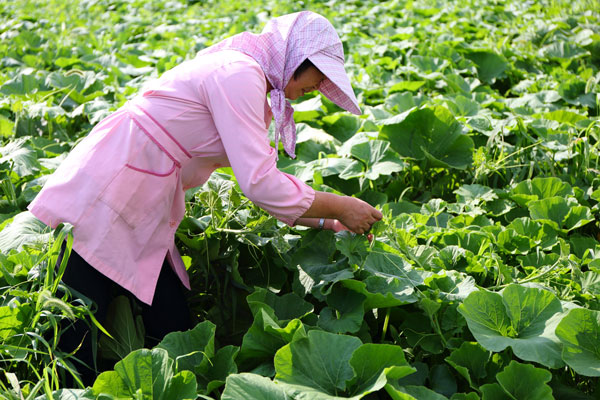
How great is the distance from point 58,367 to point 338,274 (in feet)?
2.73

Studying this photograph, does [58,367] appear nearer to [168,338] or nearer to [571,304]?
[168,338]

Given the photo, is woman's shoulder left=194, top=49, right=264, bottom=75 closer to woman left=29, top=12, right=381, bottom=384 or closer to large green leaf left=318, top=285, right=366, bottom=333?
woman left=29, top=12, right=381, bottom=384

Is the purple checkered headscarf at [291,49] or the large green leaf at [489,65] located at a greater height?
the purple checkered headscarf at [291,49]

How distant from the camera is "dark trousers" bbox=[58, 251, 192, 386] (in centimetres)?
184

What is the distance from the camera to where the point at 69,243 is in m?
1.69

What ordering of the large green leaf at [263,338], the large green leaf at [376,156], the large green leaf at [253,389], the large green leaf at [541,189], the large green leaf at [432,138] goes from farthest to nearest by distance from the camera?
1. the large green leaf at [432,138]
2. the large green leaf at [376,156]
3. the large green leaf at [541,189]
4. the large green leaf at [263,338]
5. the large green leaf at [253,389]

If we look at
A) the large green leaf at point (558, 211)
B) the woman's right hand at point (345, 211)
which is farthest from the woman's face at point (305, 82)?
the large green leaf at point (558, 211)

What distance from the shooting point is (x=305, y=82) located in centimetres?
191

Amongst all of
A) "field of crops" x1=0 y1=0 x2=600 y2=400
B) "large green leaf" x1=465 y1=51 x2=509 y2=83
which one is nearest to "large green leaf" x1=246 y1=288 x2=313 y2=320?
"field of crops" x1=0 y1=0 x2=600 y2=400

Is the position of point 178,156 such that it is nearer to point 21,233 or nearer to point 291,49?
point 291,49

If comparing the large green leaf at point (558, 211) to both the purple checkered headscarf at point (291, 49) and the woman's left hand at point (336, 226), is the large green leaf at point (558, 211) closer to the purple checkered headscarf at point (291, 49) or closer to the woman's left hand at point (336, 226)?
the woman's left hand at point (336, 226)

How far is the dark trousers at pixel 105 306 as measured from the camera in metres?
1.84

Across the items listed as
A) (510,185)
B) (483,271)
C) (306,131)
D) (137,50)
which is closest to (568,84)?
(510,185)

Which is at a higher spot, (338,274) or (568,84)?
(338,274)
